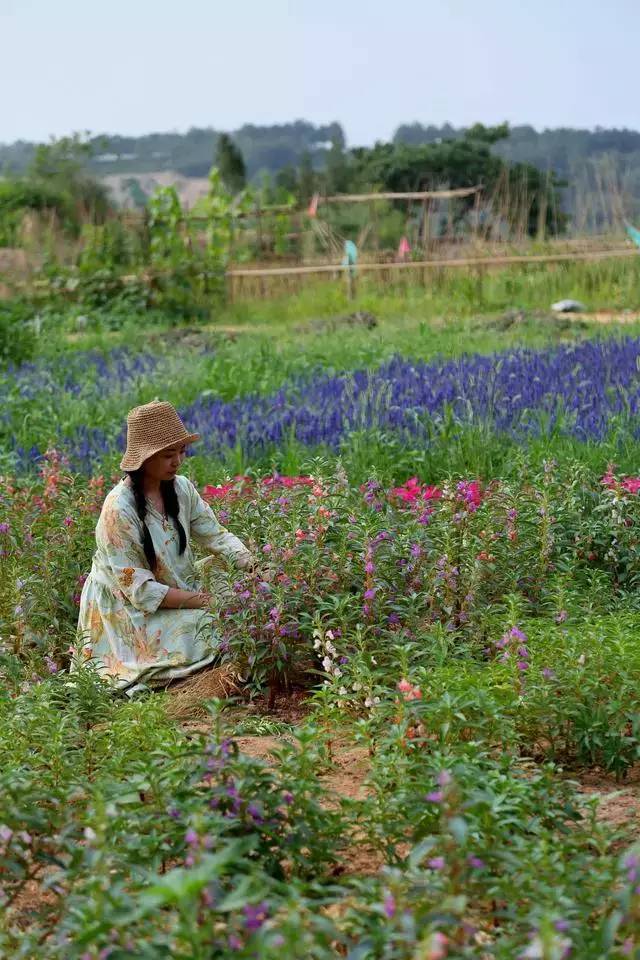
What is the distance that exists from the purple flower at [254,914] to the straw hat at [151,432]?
2701mm

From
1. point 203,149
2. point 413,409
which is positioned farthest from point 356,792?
point 203,149

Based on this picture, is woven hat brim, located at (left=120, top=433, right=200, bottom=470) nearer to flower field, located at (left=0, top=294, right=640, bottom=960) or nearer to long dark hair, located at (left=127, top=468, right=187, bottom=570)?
long dark hair, located at (left=127, top=468, right=187, bottom=570)

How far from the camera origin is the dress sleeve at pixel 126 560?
4.57m

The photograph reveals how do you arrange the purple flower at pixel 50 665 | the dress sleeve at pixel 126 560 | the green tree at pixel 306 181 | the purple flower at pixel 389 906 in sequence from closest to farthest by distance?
1. the purple flower at pixel 389 906
2. the purple flower at pixel 50 665
3. the dress sleeve at pixel 126 560
4. the green tree at pixel 306 181

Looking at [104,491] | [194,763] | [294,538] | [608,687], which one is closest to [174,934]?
[194,763]

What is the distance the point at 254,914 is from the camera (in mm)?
1950

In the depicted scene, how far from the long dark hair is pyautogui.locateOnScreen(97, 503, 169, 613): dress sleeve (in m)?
0.05

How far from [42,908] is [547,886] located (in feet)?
3.15

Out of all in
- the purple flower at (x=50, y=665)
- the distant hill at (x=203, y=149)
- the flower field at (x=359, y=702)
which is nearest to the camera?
the flower field at (x=359, y=702)

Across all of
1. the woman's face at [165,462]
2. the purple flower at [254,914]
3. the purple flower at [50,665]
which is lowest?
the purple flower at [50,665]

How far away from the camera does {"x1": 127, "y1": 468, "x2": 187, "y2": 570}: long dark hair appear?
4.65 meters

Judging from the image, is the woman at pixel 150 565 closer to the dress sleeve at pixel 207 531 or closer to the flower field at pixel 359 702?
the dress sleeve at pixel 207 531

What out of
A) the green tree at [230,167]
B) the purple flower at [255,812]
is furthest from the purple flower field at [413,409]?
the green tree at [230,167]

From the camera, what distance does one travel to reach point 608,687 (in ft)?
11.5
